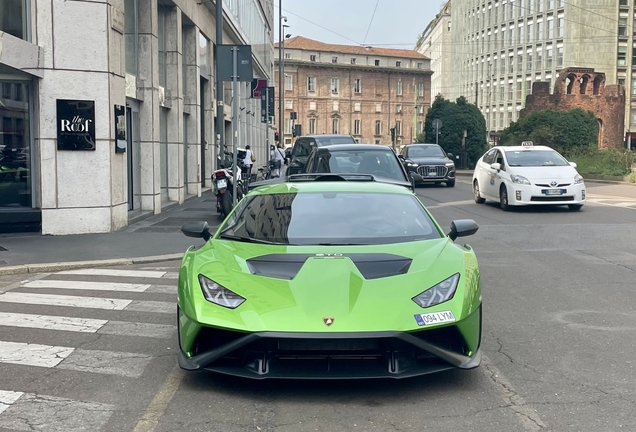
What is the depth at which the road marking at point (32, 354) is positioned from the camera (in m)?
5.70

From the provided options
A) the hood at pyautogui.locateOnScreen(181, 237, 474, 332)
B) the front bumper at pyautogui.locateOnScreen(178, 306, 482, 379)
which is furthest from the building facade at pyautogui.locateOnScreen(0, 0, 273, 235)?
the front bumper at pyautogui.locateOnScreen(178, 306, 482, 379)

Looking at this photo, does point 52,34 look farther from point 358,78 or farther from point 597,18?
point 358,78

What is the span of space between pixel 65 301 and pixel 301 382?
4.09 meters

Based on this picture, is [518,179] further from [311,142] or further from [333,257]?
[333,257]

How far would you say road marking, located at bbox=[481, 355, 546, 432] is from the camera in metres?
4.30

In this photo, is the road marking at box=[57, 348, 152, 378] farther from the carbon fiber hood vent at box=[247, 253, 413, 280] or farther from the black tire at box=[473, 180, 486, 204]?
the black tire at box=[473, 180, 486, 204]

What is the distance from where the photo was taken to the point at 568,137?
4625cm

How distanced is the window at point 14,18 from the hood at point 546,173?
11.2 metres

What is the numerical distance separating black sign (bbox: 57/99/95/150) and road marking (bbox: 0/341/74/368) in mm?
7813

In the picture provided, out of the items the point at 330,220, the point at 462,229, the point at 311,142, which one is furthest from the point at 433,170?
the point at 330,220

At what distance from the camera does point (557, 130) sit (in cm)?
4638

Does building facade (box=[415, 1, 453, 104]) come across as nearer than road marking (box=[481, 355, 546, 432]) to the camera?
No

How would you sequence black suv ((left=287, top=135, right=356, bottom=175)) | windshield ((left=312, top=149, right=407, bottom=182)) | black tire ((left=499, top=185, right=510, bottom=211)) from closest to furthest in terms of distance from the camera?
windshield ((left=312, top=149, right=407, bottom=182))
black tire ((left=499, top=185, right=510, bottom=211))
black suv ((left=287, top=135, right=356, bottom=175))

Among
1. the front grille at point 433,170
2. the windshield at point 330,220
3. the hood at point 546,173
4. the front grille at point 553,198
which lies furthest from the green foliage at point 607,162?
the windshield at point 330,220
